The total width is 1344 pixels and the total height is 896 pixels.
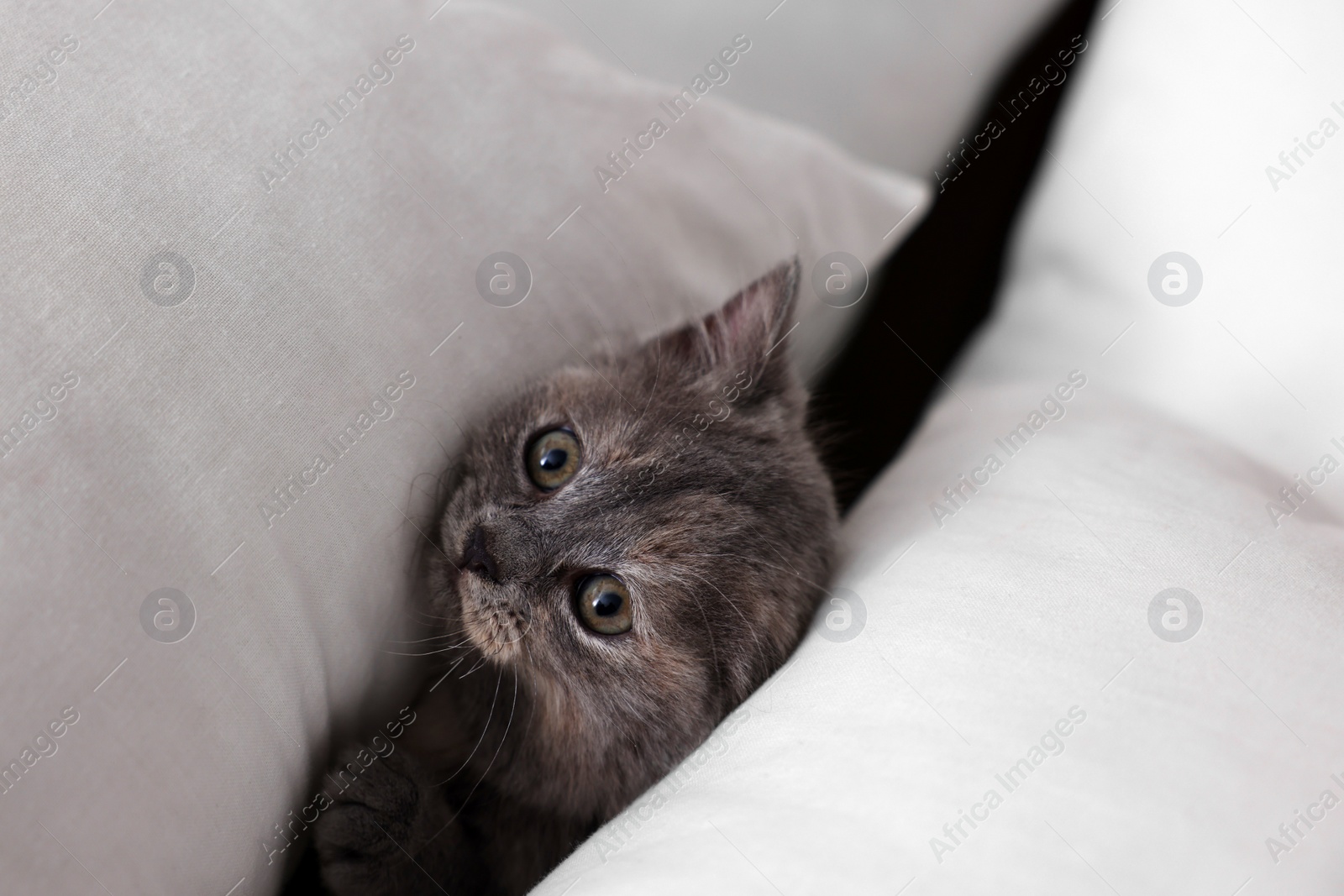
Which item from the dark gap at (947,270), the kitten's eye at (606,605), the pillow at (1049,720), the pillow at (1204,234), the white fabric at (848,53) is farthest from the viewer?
the dark gap at (947,270)

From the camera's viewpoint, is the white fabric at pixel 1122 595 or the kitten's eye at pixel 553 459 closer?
the white fabric at pixel 1122 595

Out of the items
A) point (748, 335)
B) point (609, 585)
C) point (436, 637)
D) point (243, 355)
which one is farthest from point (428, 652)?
point (748, 335)

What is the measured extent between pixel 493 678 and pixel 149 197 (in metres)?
0.71

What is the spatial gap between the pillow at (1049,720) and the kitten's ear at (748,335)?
0.34 m

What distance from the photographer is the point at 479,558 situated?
112cm

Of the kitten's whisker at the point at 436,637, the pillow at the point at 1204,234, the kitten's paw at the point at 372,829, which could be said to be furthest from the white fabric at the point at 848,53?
the kitten's paw at the point at 372,829

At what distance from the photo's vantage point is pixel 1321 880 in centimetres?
72

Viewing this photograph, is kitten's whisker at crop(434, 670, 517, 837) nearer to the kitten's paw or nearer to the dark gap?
the kitten's paw

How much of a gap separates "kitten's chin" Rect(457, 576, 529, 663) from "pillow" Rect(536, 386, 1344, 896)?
10.9 inches

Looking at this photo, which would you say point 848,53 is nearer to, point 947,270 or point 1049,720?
point 947,270

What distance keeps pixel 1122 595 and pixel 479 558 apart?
74 centimetres

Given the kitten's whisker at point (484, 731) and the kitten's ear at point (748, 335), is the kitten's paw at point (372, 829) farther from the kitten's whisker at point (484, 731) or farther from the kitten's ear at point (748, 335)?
the kitten's ear at point (748, 335)

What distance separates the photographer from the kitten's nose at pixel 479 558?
1.12 meters

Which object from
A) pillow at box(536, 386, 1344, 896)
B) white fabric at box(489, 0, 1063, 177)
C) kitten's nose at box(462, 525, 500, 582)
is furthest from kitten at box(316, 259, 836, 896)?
white fabric at box(489, 0, 1063, 177)
